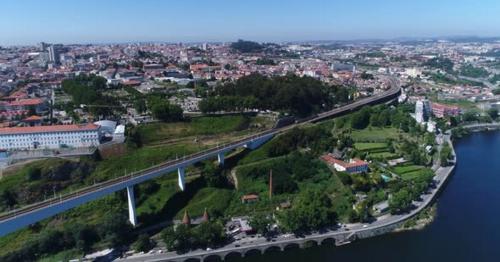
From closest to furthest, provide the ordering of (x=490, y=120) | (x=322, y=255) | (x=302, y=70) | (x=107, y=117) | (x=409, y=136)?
(x=322, y=255), (x=107, y=117), (x=409, y=136), (x=490, y=120), (x=302, y=70)

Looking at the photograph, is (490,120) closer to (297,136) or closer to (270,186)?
(297,136)

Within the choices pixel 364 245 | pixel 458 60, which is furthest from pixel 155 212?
pixel 458 60

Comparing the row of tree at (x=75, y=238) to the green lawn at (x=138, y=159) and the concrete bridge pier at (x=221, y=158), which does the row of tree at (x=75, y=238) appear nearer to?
the green lawn at (x=138, y=159)

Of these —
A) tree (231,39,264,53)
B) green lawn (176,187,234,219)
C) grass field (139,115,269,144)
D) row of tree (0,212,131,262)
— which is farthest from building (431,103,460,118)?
tree (231,39,264,53)

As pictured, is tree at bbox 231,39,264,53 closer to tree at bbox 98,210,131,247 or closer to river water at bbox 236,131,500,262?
river water at bbox 236,131,500,262

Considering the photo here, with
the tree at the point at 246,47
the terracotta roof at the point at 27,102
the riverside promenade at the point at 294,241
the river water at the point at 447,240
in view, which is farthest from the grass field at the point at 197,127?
the tree at the point at 246,47

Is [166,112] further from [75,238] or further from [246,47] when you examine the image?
[246,47]
